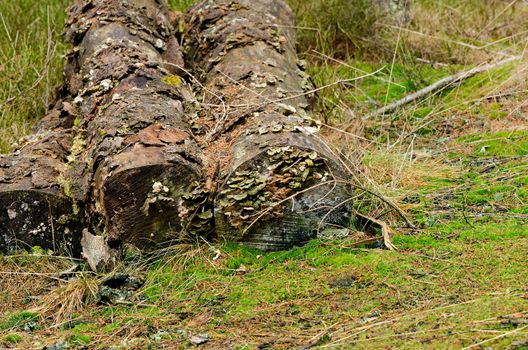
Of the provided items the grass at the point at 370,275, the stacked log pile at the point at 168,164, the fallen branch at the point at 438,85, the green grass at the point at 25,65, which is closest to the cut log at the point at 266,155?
the stacked log pile at the point at 168,164

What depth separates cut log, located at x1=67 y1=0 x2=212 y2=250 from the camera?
331 centimetres

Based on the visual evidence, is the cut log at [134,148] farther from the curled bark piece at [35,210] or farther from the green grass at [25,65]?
the green grass at [25,65]

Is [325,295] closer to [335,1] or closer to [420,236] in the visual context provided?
[420,236]

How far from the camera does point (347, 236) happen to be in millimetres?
3418

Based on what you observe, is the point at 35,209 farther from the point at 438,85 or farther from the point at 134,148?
the point at 438,85

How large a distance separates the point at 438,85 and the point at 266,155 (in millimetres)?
2547

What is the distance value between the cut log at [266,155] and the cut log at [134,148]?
0.14 m

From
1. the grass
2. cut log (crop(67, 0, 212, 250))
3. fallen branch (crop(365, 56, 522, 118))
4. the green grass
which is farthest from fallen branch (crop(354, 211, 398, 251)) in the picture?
the green grass

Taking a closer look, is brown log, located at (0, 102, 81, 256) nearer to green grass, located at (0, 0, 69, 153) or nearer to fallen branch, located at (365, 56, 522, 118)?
green grass, located at (0, 0, 69, 153)

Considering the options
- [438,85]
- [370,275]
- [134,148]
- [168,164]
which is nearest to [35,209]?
[134,148]

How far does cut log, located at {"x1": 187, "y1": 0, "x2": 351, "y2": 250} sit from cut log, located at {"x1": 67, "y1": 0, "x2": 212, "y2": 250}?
142 millimetres

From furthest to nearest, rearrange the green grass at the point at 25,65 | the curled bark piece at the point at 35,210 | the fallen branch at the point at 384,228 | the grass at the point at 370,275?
the green grass at the point at 25,65, the curled bark piece at the point at 35,210, the fallen branch at the point at 384,228, the grass at the point at 370,275

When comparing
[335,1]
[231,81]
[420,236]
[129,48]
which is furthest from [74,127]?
[335,1]

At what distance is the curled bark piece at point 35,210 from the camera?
11.6 feet
